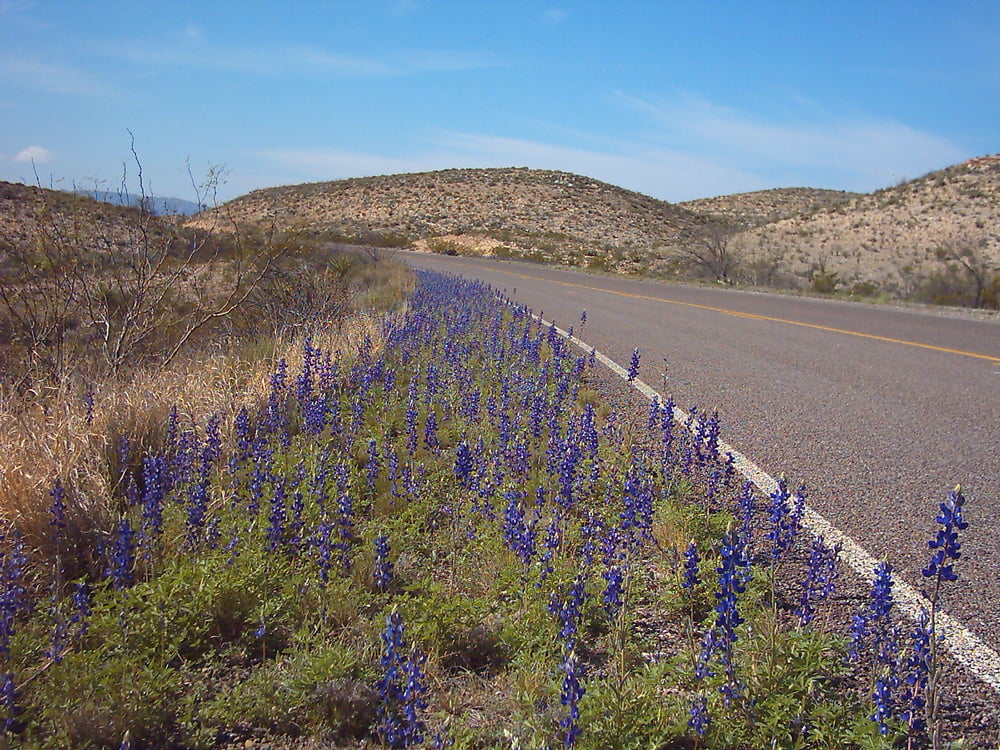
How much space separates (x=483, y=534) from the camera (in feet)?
12.5

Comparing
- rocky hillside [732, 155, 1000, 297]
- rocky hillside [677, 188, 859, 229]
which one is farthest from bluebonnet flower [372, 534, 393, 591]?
rocky hillside [677, 188, 859, 229]

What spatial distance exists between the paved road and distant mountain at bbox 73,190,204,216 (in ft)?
18.1

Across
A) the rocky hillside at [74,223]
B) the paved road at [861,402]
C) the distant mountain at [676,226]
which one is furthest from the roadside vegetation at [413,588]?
the distant mountain at [676,226]

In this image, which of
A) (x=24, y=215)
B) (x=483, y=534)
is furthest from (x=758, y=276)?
(x=483, y=534)

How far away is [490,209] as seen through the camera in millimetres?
70938

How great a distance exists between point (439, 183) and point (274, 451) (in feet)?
261

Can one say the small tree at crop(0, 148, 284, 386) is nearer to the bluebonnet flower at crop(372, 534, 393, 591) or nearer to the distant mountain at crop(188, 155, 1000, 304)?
the distant mountain at crop(188, 155, 1000, 304)

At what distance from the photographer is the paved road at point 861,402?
397 cm

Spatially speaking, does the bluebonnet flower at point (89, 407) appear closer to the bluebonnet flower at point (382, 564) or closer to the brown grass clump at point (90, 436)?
the brown grass clump at point (90, 436)

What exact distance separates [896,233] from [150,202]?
39.1 m

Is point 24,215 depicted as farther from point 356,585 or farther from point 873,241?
point 873,241

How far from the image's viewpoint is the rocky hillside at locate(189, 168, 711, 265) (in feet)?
187

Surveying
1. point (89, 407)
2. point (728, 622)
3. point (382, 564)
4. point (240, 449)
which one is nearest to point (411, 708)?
point (382, 564)

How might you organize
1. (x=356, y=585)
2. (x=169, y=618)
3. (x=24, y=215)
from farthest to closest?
(x=24, y=215) < (x=356, y=585) < (x=169, y=618)
